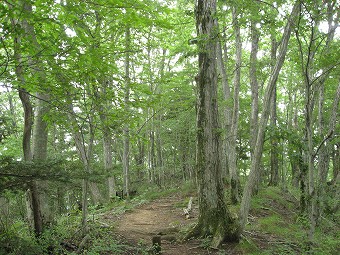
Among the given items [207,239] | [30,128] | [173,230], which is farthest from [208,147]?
[30,128]

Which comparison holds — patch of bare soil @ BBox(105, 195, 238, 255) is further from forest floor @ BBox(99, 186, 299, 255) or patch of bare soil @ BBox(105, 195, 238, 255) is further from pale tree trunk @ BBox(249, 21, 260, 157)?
pale tree trunk @ BBox(249, 21, 260, 157)

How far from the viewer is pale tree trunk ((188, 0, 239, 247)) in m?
6.53

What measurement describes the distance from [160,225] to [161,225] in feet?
0.12

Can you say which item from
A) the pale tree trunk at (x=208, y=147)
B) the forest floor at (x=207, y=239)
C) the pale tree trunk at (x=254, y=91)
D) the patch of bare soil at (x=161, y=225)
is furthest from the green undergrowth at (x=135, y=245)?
the pale tree trunk at (x=254, y=91)

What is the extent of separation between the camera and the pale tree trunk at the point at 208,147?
21.4 feet

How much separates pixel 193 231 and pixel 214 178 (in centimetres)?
135

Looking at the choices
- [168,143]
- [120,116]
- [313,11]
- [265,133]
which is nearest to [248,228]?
[265,133]

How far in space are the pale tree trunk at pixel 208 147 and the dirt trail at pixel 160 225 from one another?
0.52m

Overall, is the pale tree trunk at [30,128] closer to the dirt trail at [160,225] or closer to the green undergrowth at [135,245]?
the green undergrowth at [135,245]

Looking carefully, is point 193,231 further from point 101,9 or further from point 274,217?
point 101,9

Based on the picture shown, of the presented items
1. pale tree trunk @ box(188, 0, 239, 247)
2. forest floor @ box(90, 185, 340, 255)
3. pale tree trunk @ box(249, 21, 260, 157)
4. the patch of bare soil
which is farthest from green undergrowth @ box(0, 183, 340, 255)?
pale tree trunk @ box(249, 21, 260, 157)

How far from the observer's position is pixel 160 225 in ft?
29.6

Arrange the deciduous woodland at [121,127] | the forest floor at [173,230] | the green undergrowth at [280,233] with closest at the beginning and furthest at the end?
the deciduous woodland at [121,127], the green undergrowth at [280,233], the forest floor at [173,230]

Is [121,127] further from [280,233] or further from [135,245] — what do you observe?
[280,233]
